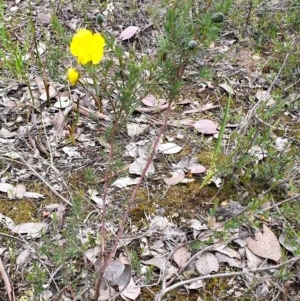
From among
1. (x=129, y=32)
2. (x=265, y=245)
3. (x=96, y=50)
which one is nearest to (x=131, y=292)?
(x=265, y=245)

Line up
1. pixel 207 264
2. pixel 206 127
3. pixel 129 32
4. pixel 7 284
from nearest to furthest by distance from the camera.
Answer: pixel 7 284 → pixel 207 264 → pixel 206 127 → pixel 129 32

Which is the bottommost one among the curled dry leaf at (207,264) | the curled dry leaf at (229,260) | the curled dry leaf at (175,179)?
the curled dry leaf at (229,260)

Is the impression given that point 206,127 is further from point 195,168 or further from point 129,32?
point 129,32

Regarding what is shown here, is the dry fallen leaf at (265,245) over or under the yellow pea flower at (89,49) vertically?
under

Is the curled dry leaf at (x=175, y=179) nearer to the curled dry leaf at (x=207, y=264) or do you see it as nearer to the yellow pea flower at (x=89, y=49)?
the curled dry leaf at (x=207, y=264)

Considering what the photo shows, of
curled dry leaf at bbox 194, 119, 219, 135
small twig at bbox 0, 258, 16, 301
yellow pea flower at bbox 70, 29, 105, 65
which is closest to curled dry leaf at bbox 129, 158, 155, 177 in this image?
curled dry leaf at bbox 194, 119, 219, 135

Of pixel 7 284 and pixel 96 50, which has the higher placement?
pixel 96 50

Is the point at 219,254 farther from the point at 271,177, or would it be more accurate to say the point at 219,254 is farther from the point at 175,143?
the point at 175,143

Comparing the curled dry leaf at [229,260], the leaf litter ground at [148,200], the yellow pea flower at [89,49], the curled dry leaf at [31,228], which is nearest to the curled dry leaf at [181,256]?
the leaf litter ground at [148,200]

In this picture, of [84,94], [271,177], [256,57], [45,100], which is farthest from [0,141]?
[256,57]
